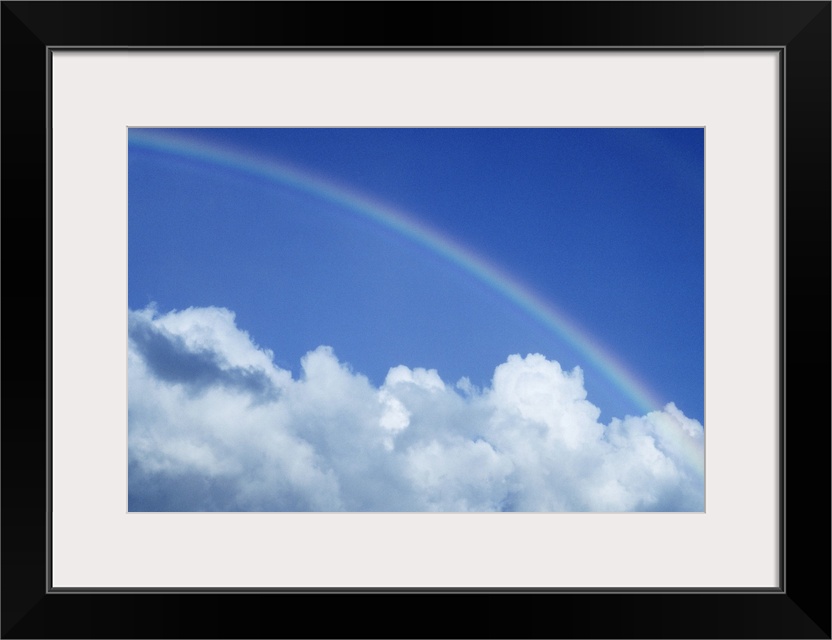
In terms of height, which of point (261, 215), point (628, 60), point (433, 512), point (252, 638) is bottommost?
point (252, 638)

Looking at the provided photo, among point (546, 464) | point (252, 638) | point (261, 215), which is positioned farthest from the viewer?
point (261, 215)

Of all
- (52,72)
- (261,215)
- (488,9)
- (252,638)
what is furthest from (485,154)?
(252,638)

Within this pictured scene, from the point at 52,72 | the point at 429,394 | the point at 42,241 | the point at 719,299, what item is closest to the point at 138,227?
the point at 42,241

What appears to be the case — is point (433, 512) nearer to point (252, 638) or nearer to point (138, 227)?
point (252, 638)

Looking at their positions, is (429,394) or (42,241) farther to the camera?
(429,394)

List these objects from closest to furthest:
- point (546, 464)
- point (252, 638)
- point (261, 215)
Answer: point (252, 638) < point (546, 464) < point (261, 215)

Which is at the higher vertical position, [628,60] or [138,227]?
[628,60]
